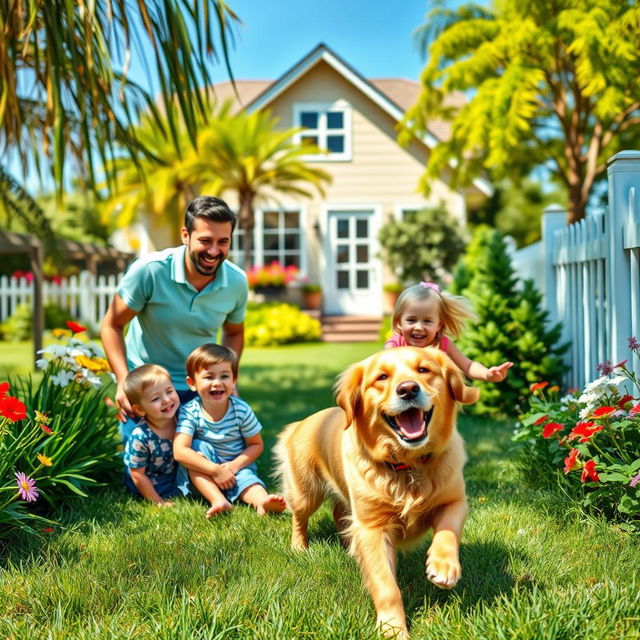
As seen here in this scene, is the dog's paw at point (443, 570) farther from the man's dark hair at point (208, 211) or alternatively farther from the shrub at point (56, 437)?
the man's dark hair at point (208, 211)

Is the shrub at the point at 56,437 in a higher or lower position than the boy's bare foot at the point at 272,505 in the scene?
higher

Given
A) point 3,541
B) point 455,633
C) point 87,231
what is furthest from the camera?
point 87,231

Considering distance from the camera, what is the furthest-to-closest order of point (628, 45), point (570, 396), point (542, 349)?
1. point (628, 45)
2. point (542, 349)
3. point (570, 396)

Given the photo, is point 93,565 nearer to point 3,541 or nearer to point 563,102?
point 3,541

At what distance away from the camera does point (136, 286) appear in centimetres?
420

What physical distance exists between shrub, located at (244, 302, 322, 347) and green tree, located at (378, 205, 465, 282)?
281 cm

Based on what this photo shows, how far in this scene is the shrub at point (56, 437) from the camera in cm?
311

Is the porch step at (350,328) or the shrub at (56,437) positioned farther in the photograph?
the porch step at (350,328)

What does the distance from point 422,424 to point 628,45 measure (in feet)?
38.3

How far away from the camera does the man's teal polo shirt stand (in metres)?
4.25

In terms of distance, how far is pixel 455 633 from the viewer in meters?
2.23

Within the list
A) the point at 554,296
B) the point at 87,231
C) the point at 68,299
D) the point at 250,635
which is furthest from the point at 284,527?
the point at 87,231

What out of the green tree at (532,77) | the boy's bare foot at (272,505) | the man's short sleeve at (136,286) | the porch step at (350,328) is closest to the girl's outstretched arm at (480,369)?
the boy's bare foot at (272,505)

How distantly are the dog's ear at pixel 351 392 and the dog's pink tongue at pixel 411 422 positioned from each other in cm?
18
